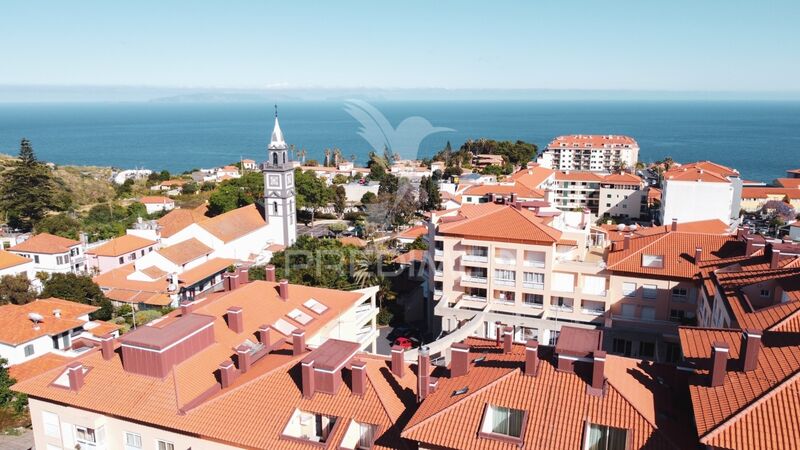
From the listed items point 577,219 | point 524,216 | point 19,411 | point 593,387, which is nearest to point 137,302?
point 19,411

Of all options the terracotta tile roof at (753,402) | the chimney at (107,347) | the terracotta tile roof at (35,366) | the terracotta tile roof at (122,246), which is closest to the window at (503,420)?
the terracotta tile roof at (753,402)

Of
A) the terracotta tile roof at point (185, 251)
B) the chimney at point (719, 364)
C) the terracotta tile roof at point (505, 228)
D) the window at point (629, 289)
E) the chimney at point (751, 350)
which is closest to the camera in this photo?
the chimney at point (719, 364)

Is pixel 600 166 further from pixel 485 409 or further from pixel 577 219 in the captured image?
pixel 485 409

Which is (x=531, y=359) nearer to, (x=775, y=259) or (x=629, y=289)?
(x=775, y=259)

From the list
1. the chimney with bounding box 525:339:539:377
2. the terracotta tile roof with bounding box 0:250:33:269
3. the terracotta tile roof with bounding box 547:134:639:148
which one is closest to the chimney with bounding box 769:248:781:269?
the chimney with bounding box 525:339:539:377

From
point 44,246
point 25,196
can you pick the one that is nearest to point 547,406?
point 44,246

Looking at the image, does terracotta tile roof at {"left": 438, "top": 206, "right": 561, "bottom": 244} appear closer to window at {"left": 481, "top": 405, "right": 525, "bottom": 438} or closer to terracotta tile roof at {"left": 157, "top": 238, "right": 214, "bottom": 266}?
window at {"left": 481, "top": 405, "right": 525, "bottom": 438}

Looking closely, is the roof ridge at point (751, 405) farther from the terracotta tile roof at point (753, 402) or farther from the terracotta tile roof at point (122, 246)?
the terracotta tile roof at point (122, 246)
